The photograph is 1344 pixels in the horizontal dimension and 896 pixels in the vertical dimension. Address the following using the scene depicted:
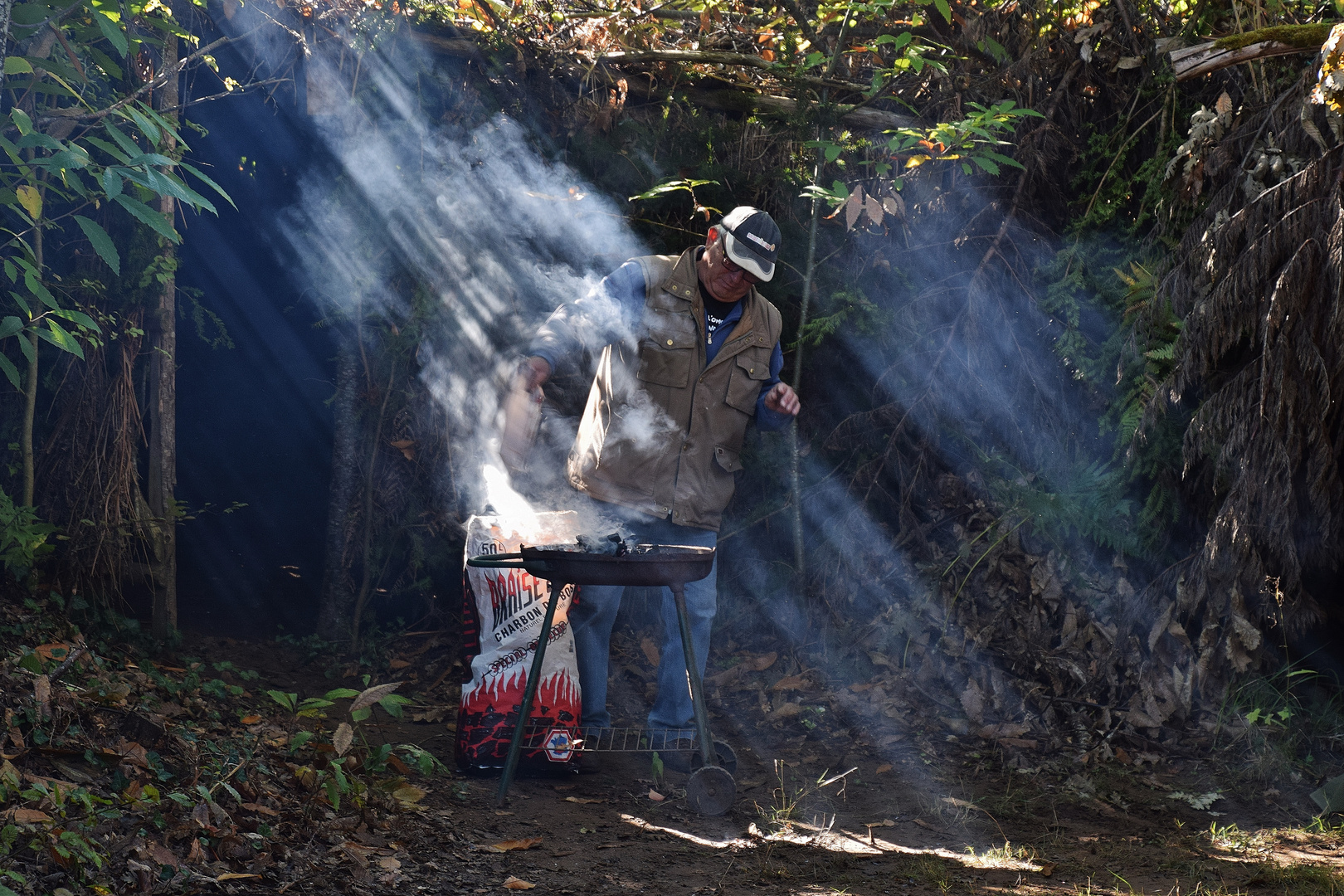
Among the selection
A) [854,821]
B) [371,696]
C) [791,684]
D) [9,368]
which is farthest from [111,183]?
[791,684]

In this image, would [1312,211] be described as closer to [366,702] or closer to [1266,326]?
[1266,326]

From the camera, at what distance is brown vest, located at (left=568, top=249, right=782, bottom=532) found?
3969mm

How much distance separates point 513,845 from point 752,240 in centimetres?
248

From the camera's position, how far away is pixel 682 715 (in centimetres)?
405

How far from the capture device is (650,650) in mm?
5125

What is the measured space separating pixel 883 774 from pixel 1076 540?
1.60 metres

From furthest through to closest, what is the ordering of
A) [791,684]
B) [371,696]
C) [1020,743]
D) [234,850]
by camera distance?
[791,684] < [1020,743] < [371,696] < [234,850]

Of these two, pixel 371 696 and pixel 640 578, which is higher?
pixel 640 578

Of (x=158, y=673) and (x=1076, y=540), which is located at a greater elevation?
(x=1076, y=540)

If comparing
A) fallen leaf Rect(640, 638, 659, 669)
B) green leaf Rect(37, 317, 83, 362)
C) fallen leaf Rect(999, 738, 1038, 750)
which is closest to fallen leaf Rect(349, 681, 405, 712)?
green leaf Rect(37, 317, 83, 362)

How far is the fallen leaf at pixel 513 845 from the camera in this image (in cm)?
295

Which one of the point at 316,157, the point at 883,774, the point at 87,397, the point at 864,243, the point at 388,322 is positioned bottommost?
the point at 883,774

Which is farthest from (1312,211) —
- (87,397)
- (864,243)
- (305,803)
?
(87,397)

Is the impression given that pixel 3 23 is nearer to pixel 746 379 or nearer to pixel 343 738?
pixel 343 738
